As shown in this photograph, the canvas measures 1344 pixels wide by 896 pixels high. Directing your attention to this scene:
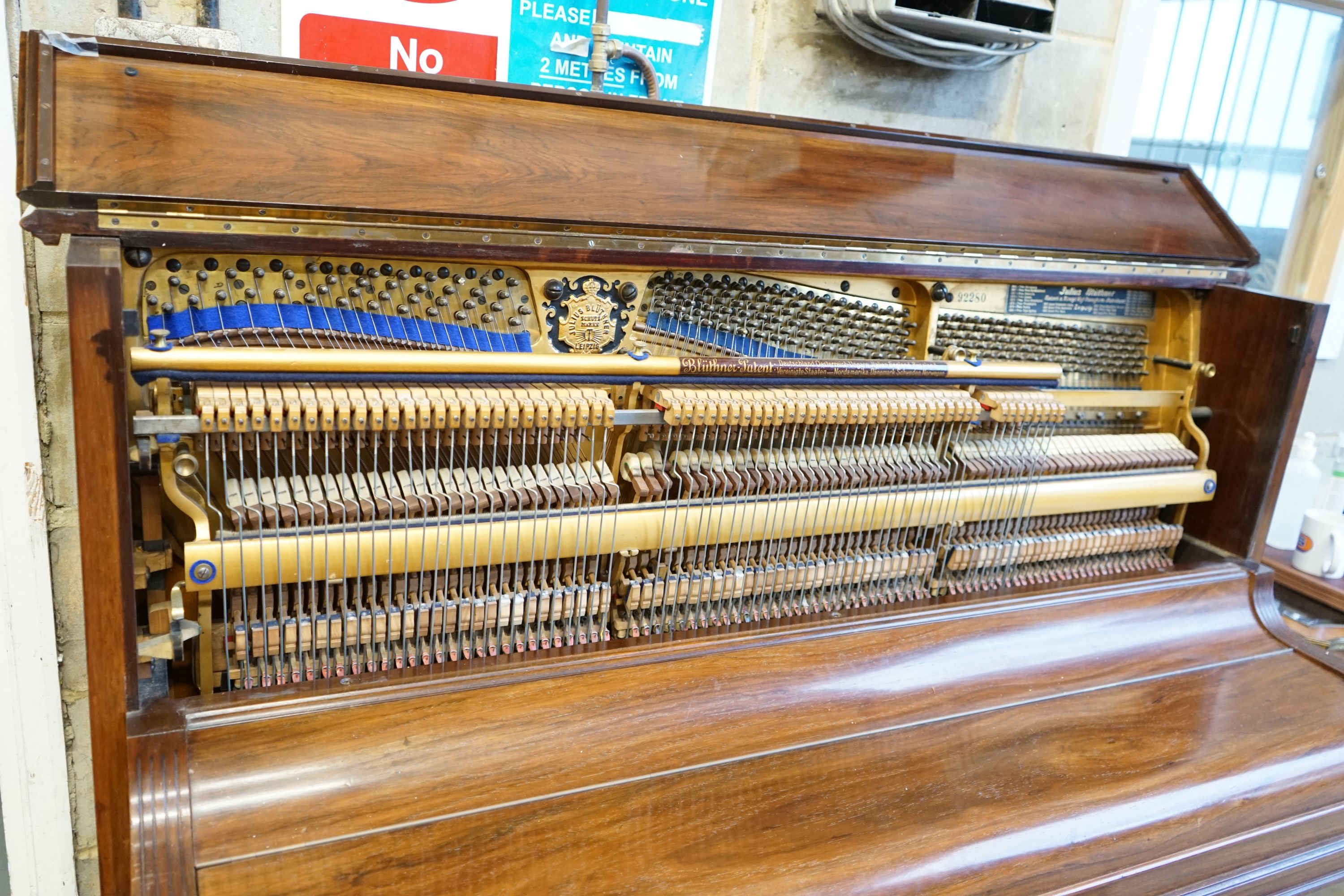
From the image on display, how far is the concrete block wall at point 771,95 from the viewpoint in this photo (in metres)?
1.75

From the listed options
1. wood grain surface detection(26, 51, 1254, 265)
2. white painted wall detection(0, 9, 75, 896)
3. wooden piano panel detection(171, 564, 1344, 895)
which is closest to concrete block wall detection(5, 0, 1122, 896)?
white painted wall detection(0, 9, 75, 896)

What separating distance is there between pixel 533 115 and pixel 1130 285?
50.0 inches

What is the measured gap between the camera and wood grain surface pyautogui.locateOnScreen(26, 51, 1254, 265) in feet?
4.00

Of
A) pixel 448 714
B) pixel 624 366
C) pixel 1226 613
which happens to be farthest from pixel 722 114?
pixel 1226 613

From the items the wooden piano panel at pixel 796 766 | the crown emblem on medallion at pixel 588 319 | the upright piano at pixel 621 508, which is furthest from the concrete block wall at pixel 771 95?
the wooden piano panel at pixel 796 766

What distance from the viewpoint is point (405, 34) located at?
193cm

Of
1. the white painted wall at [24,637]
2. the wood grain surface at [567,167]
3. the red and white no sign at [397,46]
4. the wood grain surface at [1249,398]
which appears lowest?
the white painted wall at [24,637]

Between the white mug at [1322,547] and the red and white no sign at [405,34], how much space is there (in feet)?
7.95

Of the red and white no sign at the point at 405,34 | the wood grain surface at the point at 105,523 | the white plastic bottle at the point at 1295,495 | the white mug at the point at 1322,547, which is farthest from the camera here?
the white plastic bottle at the point at 1295,495

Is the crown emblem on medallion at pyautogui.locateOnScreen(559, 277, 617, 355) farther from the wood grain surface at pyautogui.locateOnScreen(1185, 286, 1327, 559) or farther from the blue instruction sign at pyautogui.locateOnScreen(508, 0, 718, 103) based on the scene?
the wood grain surface at pyautogui.locateOnScreen(1185, 286, 1327, 559)

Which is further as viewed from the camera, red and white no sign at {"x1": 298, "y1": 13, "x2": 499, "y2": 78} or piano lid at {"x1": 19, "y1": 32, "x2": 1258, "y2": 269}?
red and white no sign at {"x1": 298, "y1": 13, "x2": 499, "y2": 78}

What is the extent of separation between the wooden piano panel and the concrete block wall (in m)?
0.88

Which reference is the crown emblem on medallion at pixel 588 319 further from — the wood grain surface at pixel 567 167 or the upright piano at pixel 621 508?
the wood grain surface at pixel 567 167

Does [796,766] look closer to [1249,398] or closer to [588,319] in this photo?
[588,319]
